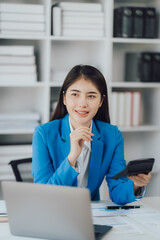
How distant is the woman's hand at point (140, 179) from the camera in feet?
5.52

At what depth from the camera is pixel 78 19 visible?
2936 mm

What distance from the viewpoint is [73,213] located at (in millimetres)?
1187

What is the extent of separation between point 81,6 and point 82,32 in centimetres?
21

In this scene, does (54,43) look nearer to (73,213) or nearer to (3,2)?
(3,2)

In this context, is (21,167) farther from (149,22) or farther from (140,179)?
(149,22)

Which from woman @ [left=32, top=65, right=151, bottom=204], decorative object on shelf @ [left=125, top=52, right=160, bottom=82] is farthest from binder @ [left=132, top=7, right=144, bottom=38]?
woman @ [left=32, top=65, right=151, bottom=204]

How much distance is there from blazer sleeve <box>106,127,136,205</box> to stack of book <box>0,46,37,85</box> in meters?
1.14

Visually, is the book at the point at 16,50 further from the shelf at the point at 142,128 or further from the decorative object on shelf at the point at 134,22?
the shelf at the point at 142,128

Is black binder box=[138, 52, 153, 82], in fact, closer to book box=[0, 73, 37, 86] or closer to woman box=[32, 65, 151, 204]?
book box=[0, 73, 37, 86]

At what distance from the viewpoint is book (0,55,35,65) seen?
2.87m

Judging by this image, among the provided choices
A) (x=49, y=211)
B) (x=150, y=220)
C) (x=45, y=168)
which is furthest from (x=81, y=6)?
(x=49, y=211)

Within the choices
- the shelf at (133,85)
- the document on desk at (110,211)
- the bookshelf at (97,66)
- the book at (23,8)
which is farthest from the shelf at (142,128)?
the document on desk at (110,211)

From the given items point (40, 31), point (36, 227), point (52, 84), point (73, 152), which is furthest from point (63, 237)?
point (40, 31)

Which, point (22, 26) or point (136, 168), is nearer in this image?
point (136, 168)
